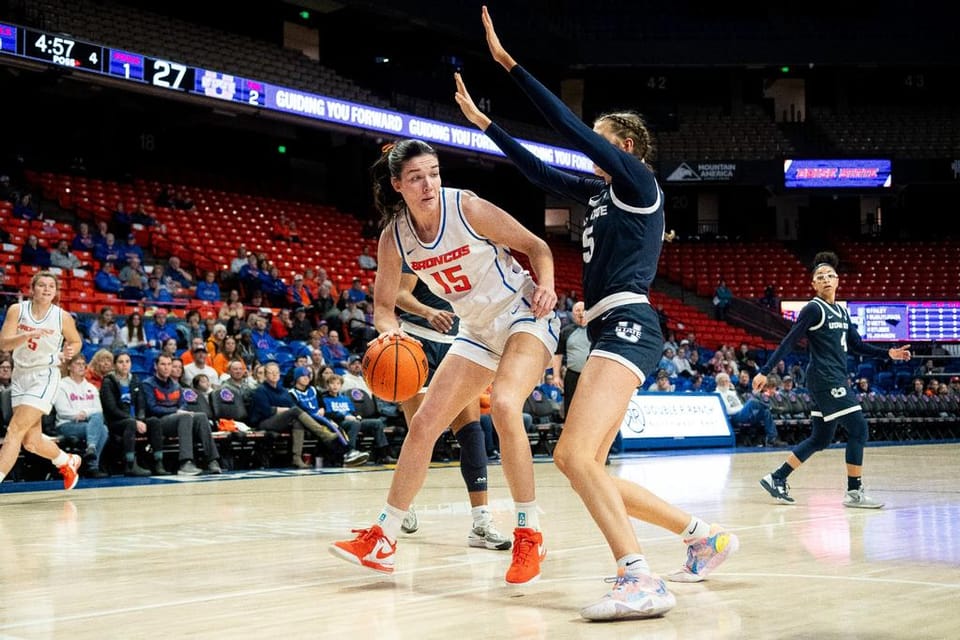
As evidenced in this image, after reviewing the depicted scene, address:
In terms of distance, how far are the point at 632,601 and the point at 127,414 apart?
8442mm

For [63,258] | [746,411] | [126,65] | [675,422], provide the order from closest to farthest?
[63,258] → [675,422] → [746,411] → [126,65]

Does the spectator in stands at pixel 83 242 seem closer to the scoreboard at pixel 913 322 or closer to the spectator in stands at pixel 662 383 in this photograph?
the spectator in stands at pixel 662 383

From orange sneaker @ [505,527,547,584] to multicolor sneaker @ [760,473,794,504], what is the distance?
162 inches

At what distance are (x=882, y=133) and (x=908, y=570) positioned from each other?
32.7 metres

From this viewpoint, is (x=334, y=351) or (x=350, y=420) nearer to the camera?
(x=350, y=420)

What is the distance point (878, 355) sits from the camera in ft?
27.7

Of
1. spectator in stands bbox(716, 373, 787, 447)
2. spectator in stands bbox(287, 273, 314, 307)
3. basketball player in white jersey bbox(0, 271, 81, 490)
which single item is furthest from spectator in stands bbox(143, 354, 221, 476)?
spectator in stands bbox(716, 373, 787, 447)

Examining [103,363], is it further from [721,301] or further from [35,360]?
[721,301]

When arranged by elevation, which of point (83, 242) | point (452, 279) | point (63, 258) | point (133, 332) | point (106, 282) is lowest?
point (133, 332)

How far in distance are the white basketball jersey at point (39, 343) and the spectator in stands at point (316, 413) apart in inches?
159

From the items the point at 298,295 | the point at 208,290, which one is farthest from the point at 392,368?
the point at 298,295

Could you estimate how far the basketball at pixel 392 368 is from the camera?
5000mm

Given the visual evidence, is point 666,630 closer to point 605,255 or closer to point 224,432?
point 605,255

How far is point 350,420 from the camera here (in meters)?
13.1
